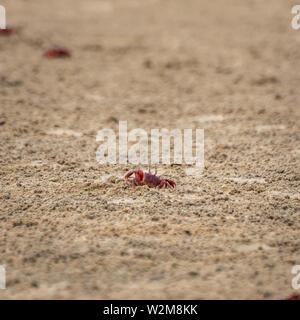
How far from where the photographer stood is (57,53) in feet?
25.0

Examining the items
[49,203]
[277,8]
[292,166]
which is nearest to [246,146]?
[292,166]

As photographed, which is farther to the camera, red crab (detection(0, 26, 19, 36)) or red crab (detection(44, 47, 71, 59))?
red crab (detection(0, 26, 19, 36))

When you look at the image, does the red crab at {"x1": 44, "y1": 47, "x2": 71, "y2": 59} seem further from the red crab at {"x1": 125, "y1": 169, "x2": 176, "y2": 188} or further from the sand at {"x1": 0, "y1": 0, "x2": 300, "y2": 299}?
the red crab at {"x1": 125, "y1": 169, "x2": 176, "y2": 188}

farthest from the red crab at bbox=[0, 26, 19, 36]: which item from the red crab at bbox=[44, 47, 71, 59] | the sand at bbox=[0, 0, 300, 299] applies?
the red crab at bbox=[44, 47, 71, 59]

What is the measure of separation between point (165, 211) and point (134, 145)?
138 centimetres

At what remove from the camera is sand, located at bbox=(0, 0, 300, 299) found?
120 inches

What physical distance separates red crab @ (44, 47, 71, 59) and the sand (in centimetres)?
19

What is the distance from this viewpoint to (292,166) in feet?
14.6

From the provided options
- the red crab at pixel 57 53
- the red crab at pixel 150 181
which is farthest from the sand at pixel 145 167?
the red crab at pixel 57 53

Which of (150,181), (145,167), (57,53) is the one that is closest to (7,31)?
(57,53)

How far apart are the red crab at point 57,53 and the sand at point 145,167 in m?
0.19

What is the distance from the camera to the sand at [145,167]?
3045 millimetres

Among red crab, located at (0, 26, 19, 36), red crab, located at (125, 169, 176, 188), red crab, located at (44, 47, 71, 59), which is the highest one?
red crab, located at (0, 26, 19, 36)

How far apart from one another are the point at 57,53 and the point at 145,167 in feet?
12.5
